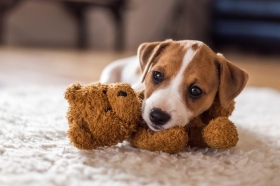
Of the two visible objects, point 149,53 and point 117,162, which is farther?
point 149,53

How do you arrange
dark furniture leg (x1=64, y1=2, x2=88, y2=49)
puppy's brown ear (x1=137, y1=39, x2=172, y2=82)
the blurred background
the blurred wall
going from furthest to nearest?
dark furniture leg (x1=64, y1=2, x2=88, y2=49) → the blurred wall → the blurred background → puppy's brown ear (x1=137, y1=39, x2=172, y2=82)

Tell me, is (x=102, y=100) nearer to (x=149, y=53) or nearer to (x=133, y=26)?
(x=149, y=53)

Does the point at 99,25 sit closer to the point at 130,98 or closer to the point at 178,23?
the point at 178,23

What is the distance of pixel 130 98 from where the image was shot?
1430mm

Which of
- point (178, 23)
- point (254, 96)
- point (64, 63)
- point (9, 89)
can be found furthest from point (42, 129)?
point (178, 23)

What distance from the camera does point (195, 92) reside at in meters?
1.54

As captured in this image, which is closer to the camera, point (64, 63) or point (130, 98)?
point (130, 98)

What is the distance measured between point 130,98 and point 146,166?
0.27 meters

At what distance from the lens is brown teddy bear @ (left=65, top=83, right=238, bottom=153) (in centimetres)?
139

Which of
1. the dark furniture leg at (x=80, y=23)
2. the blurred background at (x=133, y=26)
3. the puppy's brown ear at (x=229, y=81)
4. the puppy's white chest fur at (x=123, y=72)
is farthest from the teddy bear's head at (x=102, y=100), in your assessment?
the dark furniture leg at (x=80, y=23)

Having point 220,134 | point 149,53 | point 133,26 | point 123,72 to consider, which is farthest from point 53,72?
point 133,26

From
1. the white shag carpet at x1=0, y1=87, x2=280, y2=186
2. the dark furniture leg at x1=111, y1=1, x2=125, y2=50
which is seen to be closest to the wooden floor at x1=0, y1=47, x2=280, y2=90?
the white shag carpet at x1=0, y1=87, x2=280, y2=186

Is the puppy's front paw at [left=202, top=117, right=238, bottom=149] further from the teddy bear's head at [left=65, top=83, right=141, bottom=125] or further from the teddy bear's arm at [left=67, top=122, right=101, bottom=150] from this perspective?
the teddy bear's arm at [left=67, top=122, right=101, bottom=150]

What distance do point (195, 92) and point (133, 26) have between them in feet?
20.8
